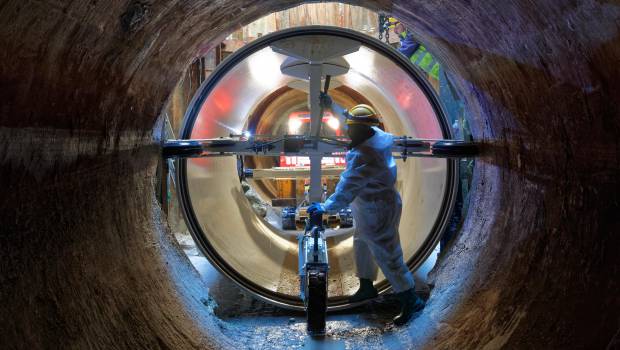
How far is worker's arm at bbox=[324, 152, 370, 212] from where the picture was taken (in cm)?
321

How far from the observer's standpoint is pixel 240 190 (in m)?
5.05

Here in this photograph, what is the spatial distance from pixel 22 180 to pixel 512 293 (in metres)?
1.83

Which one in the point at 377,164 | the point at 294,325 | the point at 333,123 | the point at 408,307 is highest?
the point at 333,123

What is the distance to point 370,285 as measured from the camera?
139 inches

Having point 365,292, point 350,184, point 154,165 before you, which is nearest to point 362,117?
point 350,184

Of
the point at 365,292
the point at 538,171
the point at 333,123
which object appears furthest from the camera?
the point at 333,123

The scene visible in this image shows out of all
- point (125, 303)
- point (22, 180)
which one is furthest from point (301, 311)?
point (22, 180)

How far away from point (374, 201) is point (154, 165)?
1504mm

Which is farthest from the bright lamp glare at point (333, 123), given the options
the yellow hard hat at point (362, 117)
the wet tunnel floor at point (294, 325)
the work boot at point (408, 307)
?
the work boot at point (408, 307)

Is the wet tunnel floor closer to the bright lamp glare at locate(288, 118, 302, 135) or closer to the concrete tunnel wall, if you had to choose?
the concrete tunnel wall

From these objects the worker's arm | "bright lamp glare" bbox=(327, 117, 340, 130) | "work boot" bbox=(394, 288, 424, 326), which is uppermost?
"bright lamp glare" bbox=(327, 117, 340, 130)

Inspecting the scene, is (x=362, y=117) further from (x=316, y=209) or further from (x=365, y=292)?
(x=365, y=292)

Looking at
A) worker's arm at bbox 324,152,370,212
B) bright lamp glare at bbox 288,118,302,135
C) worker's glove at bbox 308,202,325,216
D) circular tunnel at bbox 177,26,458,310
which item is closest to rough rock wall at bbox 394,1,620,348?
circular tunnel at bbox 177,26,458,310

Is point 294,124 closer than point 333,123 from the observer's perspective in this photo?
No
